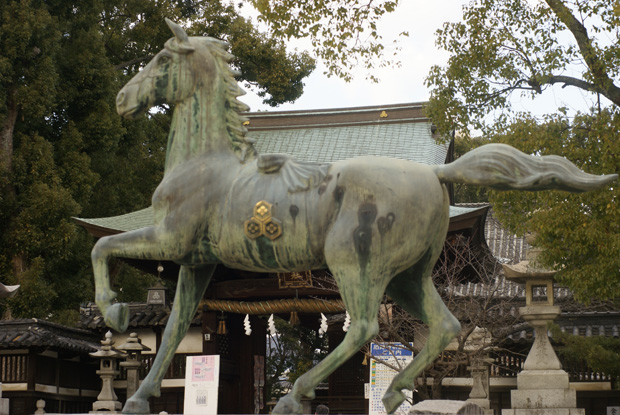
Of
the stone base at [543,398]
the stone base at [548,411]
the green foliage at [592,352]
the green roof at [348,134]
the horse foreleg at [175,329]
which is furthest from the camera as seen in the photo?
the green roof at [348,134]

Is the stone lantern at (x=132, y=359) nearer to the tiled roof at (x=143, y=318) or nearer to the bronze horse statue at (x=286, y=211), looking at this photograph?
the tiled roof at (x=143, y=318)

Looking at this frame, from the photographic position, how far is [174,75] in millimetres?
3934

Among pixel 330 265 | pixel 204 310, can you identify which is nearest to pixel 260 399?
pixel 204 310

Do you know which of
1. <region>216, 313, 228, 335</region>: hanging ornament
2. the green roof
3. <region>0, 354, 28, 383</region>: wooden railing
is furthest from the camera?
the green roof

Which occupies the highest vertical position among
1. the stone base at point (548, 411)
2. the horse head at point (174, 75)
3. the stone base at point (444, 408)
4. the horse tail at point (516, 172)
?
the horse head at point (174, 75)

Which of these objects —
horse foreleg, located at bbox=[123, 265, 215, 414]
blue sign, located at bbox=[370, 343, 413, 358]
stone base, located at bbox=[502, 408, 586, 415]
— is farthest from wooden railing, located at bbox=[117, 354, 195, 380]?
horse foreleg, located at bbox=[123, 265, 215, 414]

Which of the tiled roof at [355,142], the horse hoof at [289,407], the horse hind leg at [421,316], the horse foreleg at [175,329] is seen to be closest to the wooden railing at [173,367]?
the tiled roof at [355,142]

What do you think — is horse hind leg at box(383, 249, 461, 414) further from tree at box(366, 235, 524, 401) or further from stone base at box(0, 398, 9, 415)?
tree at box(366, 235, 524, 401)

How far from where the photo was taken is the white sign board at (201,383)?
42.5ft

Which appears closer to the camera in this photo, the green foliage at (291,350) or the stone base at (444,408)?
the stone base at (444,408)

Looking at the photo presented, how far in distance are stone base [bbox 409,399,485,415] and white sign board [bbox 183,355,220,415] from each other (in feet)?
30.2

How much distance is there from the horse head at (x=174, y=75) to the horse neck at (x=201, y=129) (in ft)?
0.18

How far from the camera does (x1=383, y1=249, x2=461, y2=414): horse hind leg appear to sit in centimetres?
368

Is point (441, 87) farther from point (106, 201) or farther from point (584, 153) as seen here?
point (106, 201)
